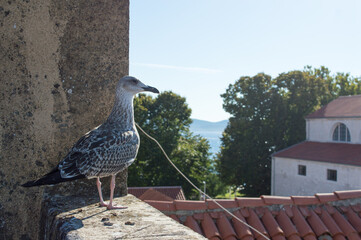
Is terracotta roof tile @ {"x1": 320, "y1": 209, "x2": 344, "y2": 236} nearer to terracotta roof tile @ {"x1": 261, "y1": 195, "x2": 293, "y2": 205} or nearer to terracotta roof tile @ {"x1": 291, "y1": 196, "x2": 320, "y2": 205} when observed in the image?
terracotta roof tile @ {"x1": 291, "y1": 196, "x2": 320, "y2": 205}

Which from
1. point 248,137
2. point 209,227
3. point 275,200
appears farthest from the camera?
point 248,137

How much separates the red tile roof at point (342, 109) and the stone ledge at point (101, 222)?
91.1ft

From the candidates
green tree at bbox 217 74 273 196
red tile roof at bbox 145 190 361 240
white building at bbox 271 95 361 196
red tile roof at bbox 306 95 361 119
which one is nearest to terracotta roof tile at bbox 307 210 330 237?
red tile roof at bbox 145 190 361 240

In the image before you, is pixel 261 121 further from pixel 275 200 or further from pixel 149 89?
pixel 149 89

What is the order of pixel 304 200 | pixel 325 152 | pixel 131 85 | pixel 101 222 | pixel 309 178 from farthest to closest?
pixel 309 178, pixel 325 152, pixel 304 200, pixel 131 85, pixel 101 222

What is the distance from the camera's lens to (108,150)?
249cm

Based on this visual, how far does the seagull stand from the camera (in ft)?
7.79

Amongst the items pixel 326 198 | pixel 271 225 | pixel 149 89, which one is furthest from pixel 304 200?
pixel 149 89

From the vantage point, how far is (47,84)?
2.77 meters

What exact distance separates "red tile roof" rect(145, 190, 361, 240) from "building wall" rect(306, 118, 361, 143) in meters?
24.4

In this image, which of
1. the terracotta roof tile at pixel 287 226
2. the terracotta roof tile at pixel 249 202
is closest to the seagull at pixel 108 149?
the terracotta roof tile at pixel 249 202

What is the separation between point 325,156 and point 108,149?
26552 millimetres

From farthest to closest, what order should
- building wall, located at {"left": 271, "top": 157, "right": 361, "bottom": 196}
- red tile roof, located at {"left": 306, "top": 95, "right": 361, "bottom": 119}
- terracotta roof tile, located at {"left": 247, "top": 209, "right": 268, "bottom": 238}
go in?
red tile roof, located at {"left": 306, "top": 95, "right": 361, "bottom": 119}
building wall, located at {"left": 271, "top": 157, "right": 361, "bottom": 196}
terracotta roof tile, located at {"left": 247, "top": 209, "right": 268, "bottom": 238}

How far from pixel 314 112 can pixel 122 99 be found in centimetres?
3051
